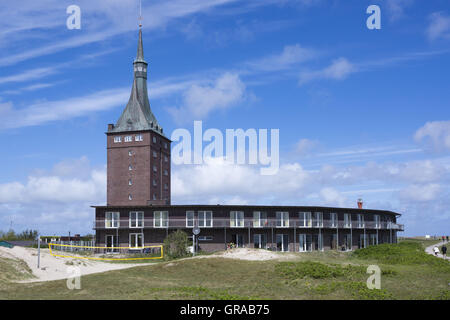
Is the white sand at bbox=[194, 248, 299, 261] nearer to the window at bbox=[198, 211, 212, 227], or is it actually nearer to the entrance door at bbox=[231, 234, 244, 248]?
the window at bbox=[198, 211, 212, 227]

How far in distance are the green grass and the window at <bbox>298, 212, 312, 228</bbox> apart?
66.6 ft

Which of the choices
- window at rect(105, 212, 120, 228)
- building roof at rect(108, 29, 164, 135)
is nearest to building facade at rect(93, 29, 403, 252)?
window at rect(105, 212, 120, 228)

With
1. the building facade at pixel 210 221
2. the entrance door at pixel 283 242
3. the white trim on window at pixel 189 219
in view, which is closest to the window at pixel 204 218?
the building facade at pixel 210 221

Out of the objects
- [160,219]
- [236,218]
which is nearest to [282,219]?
[236,218]

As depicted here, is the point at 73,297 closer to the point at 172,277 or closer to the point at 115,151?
the point at 172,277

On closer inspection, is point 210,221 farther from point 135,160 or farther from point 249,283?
point 249,283

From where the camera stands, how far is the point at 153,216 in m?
57.5

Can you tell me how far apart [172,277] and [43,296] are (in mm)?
10063

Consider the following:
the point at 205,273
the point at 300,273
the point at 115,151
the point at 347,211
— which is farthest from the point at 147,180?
the point at 300,273

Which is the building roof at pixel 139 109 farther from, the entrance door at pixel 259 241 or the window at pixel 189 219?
the entrance door at pixel 259 241

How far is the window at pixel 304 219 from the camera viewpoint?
5909 centimetres

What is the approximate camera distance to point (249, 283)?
1135 inches

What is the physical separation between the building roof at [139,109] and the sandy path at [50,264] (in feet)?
98.1

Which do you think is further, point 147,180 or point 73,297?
point 147,180
